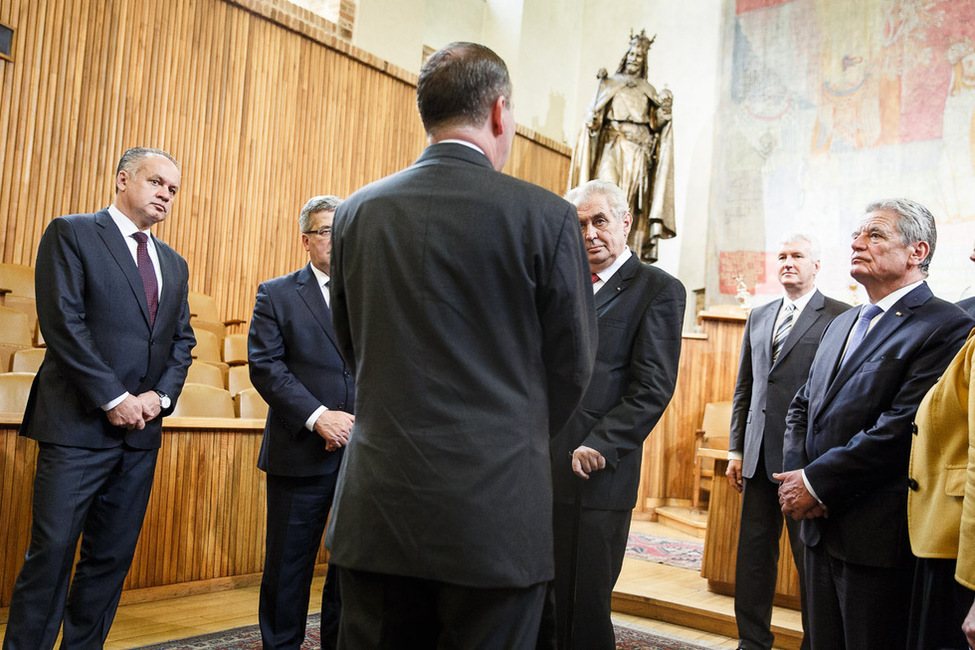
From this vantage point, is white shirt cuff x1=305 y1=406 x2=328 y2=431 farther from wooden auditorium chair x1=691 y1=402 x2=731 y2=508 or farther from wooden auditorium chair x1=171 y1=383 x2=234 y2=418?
wooden auditorium chair x1=691 y1=402 x2=731 y2=508

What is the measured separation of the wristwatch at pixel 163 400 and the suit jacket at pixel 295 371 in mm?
253

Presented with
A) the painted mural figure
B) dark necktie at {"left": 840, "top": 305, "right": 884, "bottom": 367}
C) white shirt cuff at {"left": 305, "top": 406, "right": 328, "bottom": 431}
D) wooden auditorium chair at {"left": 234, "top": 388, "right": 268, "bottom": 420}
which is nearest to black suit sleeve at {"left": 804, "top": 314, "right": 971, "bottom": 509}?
dark necktie at {"left": 840, "top": 305, "right": 884, "bottom": 367}

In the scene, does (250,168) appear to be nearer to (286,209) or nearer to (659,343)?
(286,209)

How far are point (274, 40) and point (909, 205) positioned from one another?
18.9 feet

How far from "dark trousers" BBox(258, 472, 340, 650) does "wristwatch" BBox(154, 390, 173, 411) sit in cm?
38

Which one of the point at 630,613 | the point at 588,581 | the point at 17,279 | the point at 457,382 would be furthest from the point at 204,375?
the point at 457,382

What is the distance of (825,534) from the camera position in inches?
84.8

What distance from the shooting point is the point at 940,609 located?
70.4 inches

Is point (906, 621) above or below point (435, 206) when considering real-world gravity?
below

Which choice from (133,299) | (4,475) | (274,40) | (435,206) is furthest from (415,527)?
(274,40)

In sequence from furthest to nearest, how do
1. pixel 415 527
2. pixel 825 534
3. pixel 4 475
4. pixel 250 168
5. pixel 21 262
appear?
pixel 250 168
pixel 21 262
pixel 4 475
pixel 825 534
pixel 415 527

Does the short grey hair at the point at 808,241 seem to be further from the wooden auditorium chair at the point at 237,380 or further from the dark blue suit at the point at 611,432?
the wooden auditorium chair at the point at 237,380

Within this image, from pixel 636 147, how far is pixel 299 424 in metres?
6.01

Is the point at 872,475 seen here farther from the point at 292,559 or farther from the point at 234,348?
the point at 234,348
